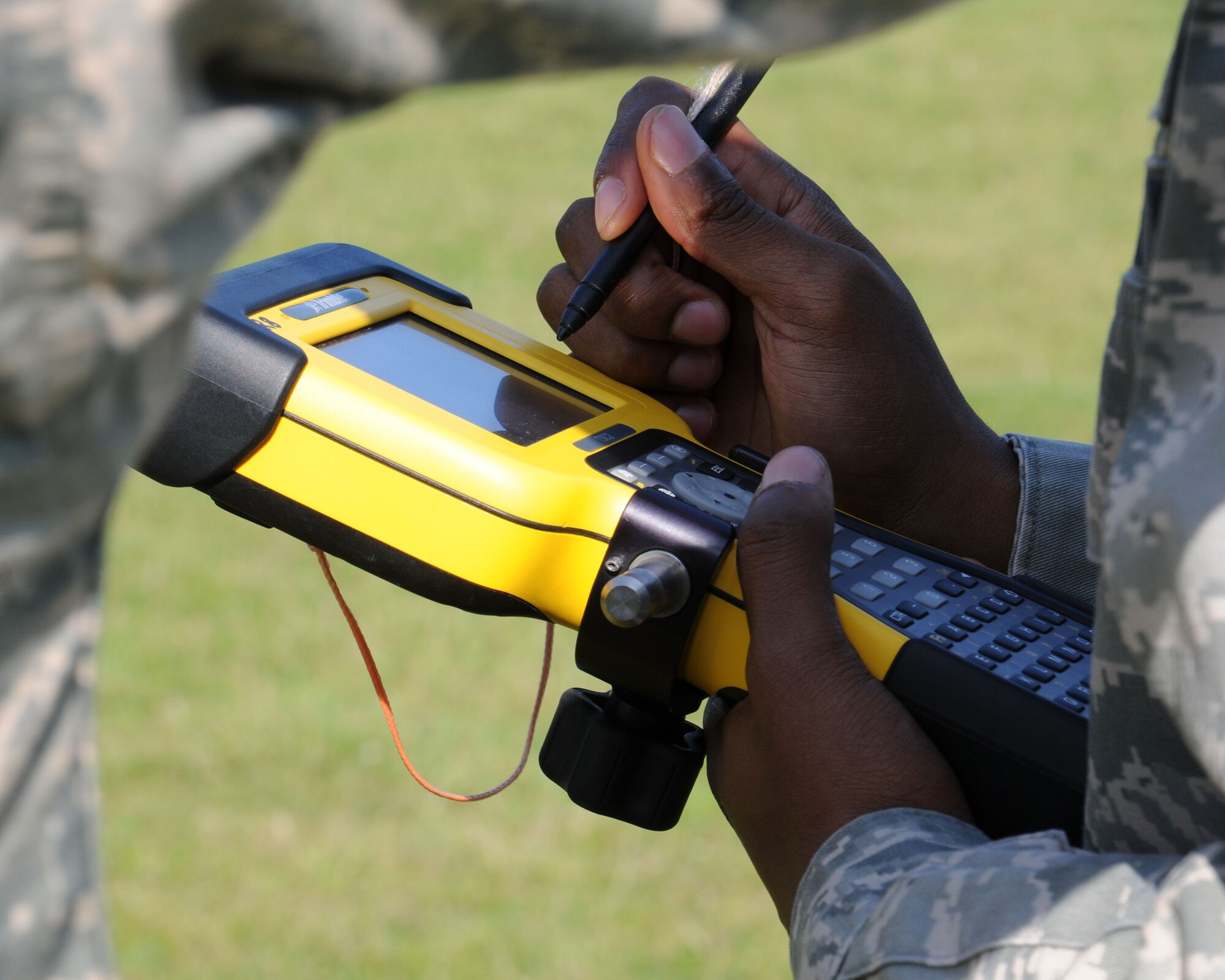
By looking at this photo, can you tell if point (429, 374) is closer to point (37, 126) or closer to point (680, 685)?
point (680, 685)

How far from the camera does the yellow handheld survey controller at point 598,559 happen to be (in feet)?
2.33

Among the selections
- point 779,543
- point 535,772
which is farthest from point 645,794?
point 535,772

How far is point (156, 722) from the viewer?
2.33 m

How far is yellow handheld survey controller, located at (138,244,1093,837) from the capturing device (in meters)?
0.71

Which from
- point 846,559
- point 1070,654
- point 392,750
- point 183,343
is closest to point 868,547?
point 846,559

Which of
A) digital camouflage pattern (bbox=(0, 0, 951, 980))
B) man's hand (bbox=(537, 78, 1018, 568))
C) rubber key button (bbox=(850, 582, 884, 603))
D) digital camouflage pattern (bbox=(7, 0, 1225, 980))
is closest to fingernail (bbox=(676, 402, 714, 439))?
man's hand (bbox=(537, 78, 1018, 568))

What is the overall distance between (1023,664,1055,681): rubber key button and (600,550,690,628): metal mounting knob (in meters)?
0.18

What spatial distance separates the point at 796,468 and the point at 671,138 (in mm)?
330

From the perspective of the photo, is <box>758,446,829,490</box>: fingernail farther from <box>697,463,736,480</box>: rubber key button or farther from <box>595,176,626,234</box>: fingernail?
<box>595,176,626,234</box>: fingernail

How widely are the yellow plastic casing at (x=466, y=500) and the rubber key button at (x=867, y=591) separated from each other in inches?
0.8

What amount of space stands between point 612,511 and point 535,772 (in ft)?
5.04

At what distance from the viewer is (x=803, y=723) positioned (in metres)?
0.71

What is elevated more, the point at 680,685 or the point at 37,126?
the point at 37,126

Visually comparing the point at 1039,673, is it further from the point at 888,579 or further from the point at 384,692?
the point at 384,692
